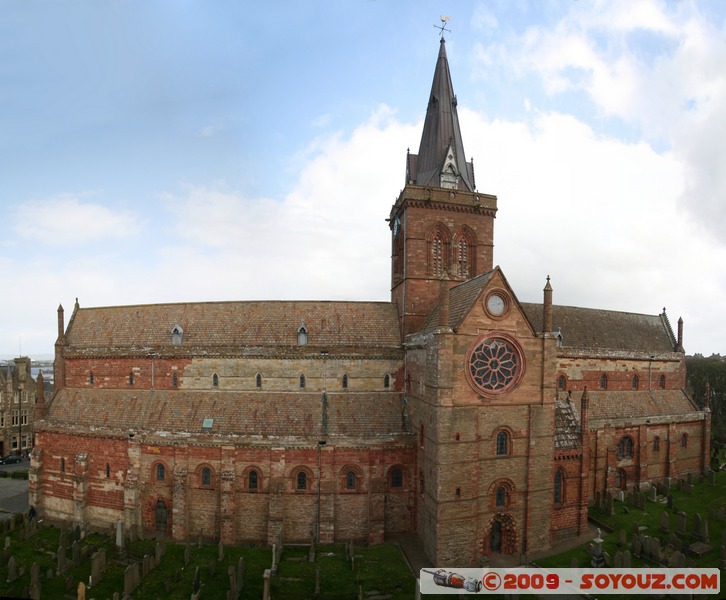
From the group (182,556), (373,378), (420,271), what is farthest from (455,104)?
(182,556)

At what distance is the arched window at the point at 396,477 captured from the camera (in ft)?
90.9

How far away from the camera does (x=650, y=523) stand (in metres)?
29.3

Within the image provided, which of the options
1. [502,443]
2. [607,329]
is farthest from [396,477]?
[607,329]

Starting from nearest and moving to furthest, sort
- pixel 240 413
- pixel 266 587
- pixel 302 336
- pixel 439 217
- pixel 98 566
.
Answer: pixel 266 587 → pixel 98 566 → pixel 240 413 → pixel 302 336 → pixel 439 217

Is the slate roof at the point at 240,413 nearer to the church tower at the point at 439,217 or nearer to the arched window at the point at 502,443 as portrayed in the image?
the arched window at the point at 502,443

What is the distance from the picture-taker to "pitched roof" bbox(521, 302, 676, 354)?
37094 millimetres

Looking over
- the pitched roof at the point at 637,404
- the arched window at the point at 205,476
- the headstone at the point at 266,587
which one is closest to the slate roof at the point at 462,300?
the headstone at the point at 266,587

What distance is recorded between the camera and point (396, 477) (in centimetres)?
2778

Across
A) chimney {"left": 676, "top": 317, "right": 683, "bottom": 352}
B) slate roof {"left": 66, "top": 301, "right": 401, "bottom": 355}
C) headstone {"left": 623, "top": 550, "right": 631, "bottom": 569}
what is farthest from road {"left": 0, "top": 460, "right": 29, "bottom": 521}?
chimney {"left": 676, "top": 317, "right": 683, "bottom": 352}

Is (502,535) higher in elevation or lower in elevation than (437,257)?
lower

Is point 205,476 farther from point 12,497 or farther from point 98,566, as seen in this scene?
point 12,497

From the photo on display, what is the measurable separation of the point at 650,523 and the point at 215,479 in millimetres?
28089

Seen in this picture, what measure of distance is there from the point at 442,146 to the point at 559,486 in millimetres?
24273

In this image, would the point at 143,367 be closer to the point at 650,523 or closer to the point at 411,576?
the point at 411,576
